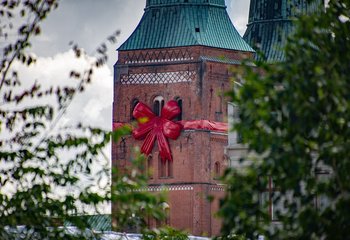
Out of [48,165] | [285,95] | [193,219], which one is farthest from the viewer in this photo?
[193,219]

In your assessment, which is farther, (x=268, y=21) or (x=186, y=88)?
(x=268, y=21)

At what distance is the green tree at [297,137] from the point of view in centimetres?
3119

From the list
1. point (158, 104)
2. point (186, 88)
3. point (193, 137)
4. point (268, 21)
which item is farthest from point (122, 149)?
point (268, 21)

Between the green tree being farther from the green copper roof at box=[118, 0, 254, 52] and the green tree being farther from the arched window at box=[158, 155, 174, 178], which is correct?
the green copper roof at box=[118, 0, 254, 52]

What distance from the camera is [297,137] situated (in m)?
31.4

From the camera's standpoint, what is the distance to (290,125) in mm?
31797

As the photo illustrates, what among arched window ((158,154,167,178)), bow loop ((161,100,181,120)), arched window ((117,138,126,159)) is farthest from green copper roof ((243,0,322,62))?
arched window ((117,138,126,159))

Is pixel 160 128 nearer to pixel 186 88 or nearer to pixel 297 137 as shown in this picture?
pixel 186 88

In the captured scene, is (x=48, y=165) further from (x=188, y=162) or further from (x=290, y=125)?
(x=188, y=162)

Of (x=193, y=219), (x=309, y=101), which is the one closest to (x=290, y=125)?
(x=309, y=101)

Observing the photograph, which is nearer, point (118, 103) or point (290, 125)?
point (290, 125)

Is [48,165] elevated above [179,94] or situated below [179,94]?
below

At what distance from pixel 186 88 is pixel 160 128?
2685 millimetres

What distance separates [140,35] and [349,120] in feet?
283
